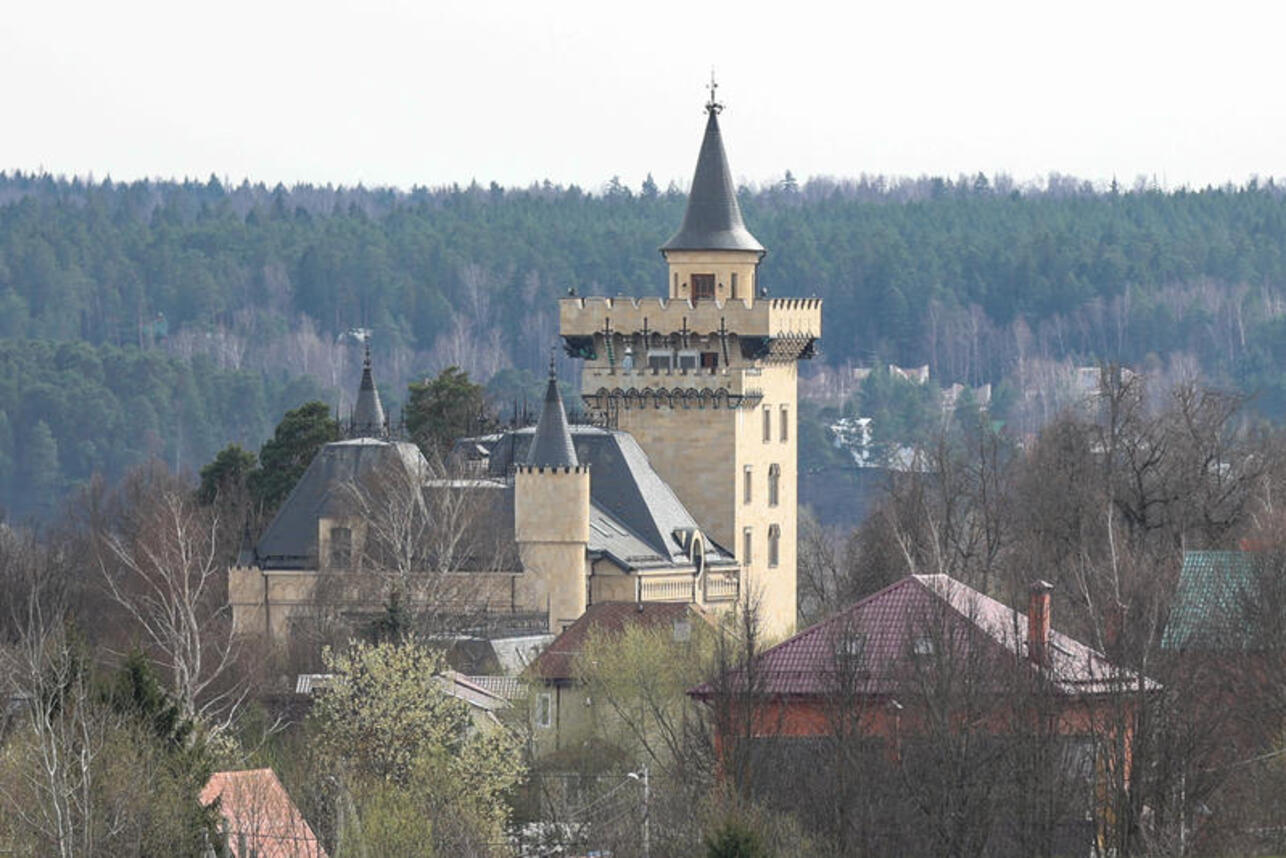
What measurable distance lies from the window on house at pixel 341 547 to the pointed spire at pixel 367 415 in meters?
8.62

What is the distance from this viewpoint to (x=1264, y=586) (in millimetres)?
76250

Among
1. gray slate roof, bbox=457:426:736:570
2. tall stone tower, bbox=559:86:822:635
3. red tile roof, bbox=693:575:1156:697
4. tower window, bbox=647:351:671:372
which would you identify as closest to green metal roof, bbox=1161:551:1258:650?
red tile roof, bbox=693:575:1156:697

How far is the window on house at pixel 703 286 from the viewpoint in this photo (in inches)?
4482

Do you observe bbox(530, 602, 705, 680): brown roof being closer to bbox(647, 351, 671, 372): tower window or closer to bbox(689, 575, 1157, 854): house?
bbox(689, 575, 1157, 854): house

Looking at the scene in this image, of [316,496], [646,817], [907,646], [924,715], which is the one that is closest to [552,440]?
[316,496]

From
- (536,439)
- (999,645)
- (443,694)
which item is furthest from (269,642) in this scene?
(999,645)

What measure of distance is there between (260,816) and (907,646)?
10459 mm

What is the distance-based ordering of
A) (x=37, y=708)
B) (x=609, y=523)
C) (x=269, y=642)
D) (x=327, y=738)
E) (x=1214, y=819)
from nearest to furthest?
(x=37, y=708)
(x=1214, y=819)
(x=327, y=738)
(x=269, y=642)
(x=609, y=523)

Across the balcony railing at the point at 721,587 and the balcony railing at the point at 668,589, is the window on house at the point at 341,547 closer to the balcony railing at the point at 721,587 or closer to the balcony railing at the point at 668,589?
the balcony railing at the point at 668,589

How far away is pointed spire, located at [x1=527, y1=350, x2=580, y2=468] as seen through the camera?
98.7 meters

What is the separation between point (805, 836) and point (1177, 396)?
58.6 meters

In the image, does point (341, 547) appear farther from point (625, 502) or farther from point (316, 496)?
point (625, 502)

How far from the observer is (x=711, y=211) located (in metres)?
114

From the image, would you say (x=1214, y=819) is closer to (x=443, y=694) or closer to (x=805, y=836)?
(x=805, y=836)
